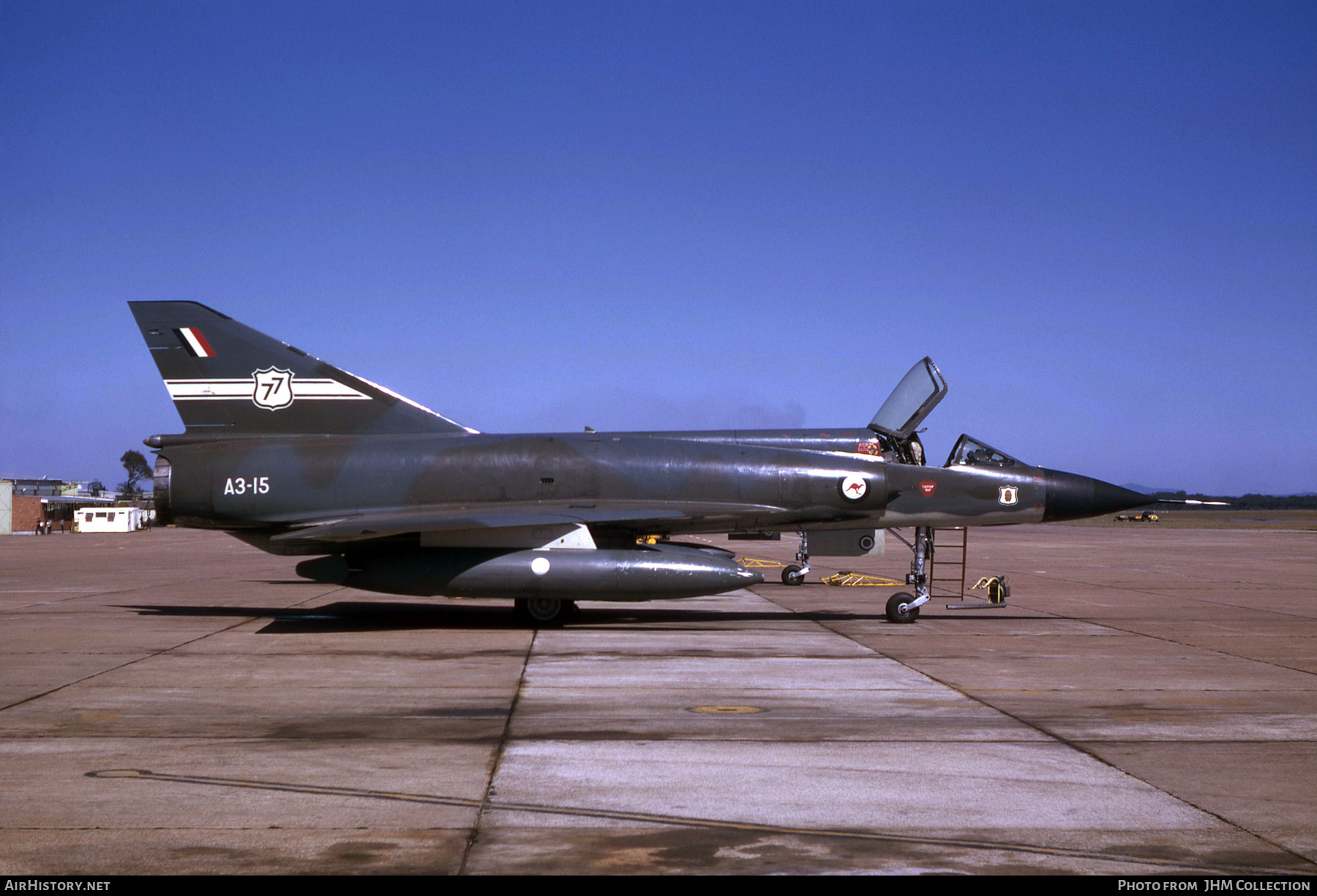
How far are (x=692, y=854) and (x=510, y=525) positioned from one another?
25.4 feet

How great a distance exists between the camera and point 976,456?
13602 mm

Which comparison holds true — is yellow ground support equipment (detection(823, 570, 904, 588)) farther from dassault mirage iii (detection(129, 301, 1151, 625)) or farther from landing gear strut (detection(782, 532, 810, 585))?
A: dassault mirage iii (detection(129, 301, 1151, 625))

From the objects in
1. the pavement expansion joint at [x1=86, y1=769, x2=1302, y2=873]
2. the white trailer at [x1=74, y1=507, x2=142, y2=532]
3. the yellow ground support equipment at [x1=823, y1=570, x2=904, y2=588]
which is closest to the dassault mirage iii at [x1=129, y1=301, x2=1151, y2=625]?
the yellow ground support equipment at [x1=823, y1=570, x2=904, y2=588]

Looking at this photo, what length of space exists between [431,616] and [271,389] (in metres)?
3.92

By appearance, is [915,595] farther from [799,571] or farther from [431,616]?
[431,616]

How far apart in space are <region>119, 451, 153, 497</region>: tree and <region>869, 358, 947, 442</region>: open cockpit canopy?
14239 centimetres

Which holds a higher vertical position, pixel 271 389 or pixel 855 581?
pixel 271 389

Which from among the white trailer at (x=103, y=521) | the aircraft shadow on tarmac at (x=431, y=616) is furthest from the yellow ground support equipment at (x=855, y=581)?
the white trailer at (x=103, y=521)

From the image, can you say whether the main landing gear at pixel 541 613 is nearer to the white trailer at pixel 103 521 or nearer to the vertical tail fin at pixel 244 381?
the vertical tail fin at pixel 244 381

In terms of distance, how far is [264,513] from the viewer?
12742 millimetres

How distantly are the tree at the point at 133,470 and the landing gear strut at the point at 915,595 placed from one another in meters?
143

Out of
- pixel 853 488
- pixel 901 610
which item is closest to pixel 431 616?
pixel 853 488
